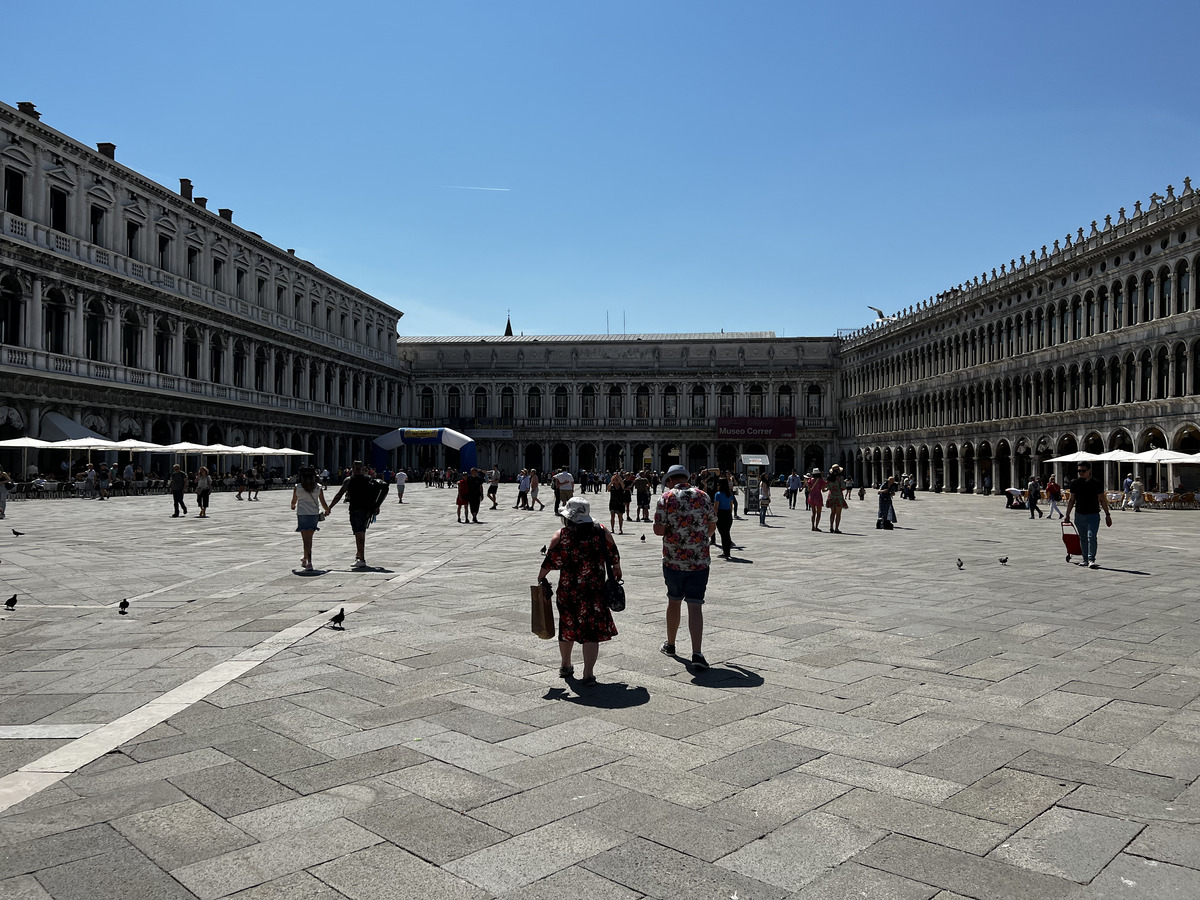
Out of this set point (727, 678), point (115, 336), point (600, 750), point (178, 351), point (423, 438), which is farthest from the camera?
point (423, 438)

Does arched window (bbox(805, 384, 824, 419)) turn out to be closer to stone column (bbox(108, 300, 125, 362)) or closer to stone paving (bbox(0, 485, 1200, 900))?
stone column (bbox(108, 300, 125, 362))

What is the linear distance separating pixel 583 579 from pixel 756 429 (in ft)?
217

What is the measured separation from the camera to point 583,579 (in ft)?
19.7

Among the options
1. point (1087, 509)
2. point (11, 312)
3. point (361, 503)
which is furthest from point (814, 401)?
point (361, 503)

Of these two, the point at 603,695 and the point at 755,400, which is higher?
the point at 755,400

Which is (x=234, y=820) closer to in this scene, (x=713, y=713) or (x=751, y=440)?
(x=713, y=713)

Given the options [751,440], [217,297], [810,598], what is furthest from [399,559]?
[751,440]

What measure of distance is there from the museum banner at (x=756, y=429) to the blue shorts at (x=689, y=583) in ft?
213

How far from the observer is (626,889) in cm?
329

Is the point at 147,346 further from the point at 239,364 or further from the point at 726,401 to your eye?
the point at 726,401

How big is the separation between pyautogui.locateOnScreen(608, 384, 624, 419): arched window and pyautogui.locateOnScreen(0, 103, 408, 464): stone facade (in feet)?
75.7

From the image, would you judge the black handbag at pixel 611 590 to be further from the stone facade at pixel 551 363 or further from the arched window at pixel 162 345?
the arched window at pixel 162 345

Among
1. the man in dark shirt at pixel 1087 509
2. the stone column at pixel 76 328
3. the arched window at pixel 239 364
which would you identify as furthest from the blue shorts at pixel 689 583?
the arched window at pixel 239 364

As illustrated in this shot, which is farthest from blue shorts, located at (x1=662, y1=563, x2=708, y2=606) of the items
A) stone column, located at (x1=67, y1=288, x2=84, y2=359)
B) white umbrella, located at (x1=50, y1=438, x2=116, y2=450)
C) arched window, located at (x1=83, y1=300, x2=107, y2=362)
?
arched window, located at (x1=83, y1=300, x2=107, y2=362)
